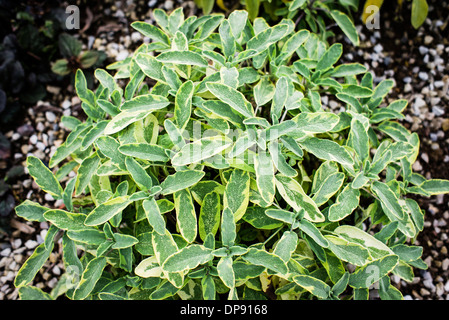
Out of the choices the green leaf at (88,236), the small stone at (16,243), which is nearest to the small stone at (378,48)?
the green leaf at (88,236)

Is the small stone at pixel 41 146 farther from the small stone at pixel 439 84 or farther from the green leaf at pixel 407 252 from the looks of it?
the small stone at pixel 439 84

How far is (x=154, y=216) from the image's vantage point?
1168 mm

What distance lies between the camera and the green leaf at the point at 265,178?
115cm

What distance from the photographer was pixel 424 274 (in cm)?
201

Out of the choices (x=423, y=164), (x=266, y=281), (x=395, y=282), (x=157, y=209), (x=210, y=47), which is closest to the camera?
(x=157, y=209)

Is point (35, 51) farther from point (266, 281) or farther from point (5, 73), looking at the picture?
point (266, 281)

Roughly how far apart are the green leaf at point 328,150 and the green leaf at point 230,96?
0.23 m

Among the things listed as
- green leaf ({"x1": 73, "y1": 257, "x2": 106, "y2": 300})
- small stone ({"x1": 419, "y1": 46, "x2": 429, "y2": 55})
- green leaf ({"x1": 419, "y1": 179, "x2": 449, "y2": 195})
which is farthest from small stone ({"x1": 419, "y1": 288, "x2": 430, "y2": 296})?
green leaf ({"x1": 73, "y1": 257, "x2": 106, "y2": 300})

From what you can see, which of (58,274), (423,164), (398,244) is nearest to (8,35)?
(58,274)

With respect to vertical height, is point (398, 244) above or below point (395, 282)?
above

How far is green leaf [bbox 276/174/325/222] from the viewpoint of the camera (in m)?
1.18

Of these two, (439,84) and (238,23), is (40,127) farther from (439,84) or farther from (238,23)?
(439,84)

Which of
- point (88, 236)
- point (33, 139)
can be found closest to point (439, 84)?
point (88, 236)

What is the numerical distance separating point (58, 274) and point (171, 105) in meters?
1.27
